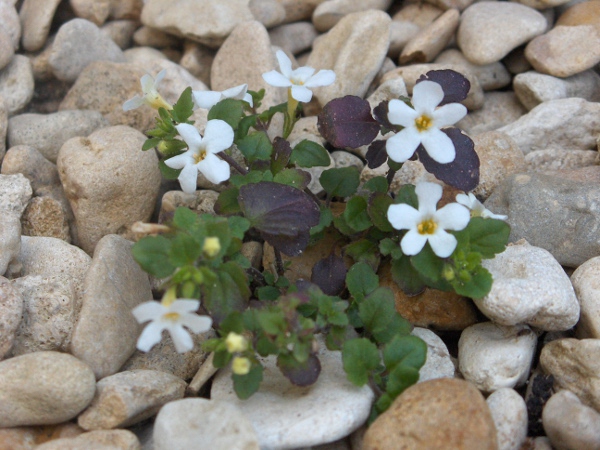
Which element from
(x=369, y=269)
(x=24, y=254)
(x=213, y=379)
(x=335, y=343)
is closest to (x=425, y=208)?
(x=369, y=269)

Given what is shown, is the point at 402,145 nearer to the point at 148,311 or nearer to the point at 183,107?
the point at 183,107

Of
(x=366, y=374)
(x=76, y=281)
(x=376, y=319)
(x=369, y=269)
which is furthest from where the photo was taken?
(x=76, y=281)

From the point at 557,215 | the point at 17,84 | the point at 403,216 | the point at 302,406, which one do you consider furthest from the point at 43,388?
the point at 557,215

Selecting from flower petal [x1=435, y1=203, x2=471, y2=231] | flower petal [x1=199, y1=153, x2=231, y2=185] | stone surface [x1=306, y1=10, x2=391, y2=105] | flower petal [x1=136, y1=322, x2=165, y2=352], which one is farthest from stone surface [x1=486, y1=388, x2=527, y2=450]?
stone surface [x1=306, y1=10, x2=391, y2=105]

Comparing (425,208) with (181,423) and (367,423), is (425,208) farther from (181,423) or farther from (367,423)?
(181,423)

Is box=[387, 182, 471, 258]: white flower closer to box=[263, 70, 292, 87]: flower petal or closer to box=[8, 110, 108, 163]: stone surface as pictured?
box=[263, 70, 292, 87]: flower petal

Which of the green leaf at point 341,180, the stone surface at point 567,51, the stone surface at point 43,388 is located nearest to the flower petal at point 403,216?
the green leaf at point 341,180
